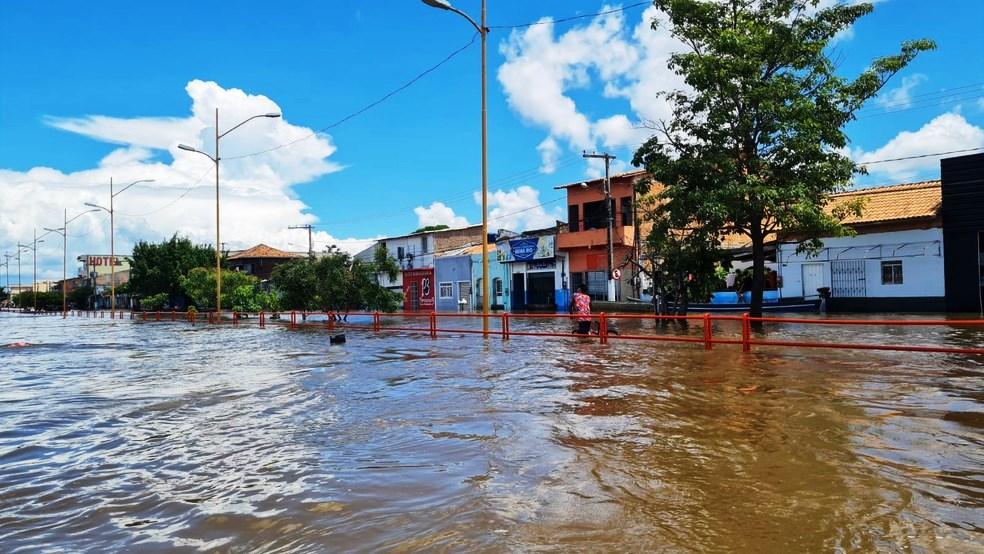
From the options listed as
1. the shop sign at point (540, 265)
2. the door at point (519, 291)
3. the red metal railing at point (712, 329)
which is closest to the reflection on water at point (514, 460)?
the red metal railing at point (712, 329)

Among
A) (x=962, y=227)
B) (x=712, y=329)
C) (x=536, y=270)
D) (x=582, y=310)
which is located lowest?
(x=712, y=329)

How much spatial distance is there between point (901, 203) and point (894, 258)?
266 cm

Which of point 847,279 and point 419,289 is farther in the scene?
point 419,289

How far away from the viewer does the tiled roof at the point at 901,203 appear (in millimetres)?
25375

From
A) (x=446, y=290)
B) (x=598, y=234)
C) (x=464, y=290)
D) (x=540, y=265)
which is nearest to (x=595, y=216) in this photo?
(x=598, y=234)

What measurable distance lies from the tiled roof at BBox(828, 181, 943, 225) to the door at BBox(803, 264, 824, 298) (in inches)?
92.2

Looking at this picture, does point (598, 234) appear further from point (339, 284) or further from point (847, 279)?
point (339, 284)

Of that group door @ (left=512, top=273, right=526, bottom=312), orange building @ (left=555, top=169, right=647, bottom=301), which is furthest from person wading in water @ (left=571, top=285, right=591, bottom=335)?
door @ (left=512, top=273, right=526, bottom=312)

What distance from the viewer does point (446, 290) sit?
47.9 metres

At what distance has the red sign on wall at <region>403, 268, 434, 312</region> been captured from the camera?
1941 inches

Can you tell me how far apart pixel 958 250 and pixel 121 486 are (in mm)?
28028

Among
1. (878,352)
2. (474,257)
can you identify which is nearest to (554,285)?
(474,257)

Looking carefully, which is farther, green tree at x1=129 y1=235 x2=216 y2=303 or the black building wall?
green tree at x1=129 y1=235 x2=216 y2=303

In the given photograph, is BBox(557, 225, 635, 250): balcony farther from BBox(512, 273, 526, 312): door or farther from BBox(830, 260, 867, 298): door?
BBox(830, 260, 867, 298): door
